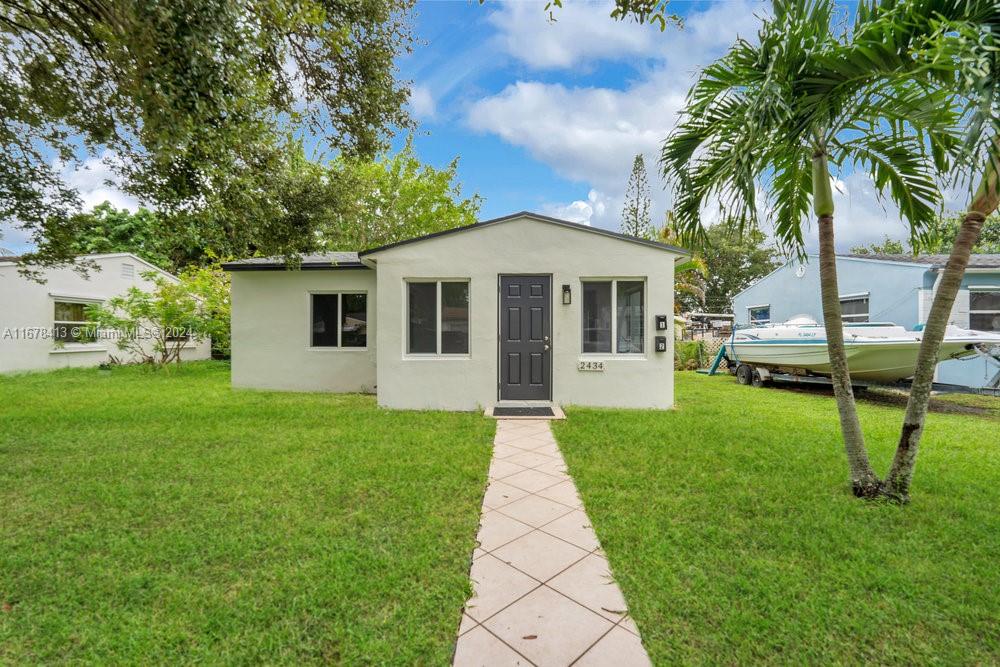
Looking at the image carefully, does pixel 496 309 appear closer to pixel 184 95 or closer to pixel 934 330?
pixel 184 95

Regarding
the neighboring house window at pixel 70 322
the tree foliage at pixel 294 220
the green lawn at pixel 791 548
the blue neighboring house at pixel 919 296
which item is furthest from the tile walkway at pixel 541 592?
the neighboring house window at pixel 70 322

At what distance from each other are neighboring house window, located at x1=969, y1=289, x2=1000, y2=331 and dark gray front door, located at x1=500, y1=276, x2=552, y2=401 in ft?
36.1

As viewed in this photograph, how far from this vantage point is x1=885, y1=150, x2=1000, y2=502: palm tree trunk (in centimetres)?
350

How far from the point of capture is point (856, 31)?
10.5ft

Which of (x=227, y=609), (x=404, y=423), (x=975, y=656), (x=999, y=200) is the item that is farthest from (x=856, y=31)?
(x=404, y=423)

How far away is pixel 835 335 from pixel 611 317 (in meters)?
4.06

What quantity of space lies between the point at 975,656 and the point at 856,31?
3.97 meters

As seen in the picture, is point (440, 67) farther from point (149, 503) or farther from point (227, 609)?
point (227, 609)

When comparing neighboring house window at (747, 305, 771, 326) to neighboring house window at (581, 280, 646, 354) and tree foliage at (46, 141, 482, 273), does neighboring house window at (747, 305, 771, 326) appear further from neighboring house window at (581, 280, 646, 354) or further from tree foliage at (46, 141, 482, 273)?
tree foliage at (46, 141, 482, 273)

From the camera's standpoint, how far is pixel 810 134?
3766mm

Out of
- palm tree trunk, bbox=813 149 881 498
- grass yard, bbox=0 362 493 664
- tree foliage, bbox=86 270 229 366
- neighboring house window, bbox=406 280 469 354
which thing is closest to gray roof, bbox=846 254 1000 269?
palm tree trunk, bbox=813 149 881 498

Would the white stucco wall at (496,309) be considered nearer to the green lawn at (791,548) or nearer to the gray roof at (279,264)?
the green lawn at (791,548)

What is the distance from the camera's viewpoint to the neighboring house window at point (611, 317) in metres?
7.89

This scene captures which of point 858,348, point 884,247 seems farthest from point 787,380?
point 884,247
